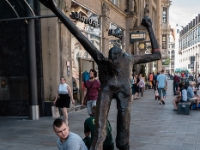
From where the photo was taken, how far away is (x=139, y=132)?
8.05 m

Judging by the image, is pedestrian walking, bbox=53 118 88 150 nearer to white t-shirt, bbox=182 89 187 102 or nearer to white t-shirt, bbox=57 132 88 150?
white t-shirt, bbox=57 132 88 150

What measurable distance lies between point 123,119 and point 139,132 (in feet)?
13.0

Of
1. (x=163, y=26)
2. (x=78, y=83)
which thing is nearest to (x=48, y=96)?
(x=78, y=83)

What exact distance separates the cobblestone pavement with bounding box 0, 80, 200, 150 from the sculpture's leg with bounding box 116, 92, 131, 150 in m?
2.24

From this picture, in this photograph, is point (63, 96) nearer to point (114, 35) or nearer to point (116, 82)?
point (116, 82)

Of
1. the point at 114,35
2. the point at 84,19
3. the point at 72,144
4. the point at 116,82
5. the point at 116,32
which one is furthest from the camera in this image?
the point at 116,32

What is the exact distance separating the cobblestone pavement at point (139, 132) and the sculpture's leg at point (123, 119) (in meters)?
2.24

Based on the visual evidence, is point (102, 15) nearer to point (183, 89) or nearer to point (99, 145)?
point (183, 89)

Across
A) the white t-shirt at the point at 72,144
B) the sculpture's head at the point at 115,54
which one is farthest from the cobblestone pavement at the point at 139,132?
the white t-shirt at the point at 72,144

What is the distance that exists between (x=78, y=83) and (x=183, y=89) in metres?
4.53

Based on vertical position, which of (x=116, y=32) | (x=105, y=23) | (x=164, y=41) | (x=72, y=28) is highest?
(x=164, y=41)

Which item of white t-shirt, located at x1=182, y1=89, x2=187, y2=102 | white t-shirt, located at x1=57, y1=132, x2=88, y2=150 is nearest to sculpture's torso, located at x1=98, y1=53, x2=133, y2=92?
white t-shirt, located at x1=57, y1=132, x2=88, y2=150

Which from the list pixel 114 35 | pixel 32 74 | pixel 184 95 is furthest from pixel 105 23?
pixel 32 74

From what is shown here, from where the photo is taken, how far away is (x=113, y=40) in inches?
739
